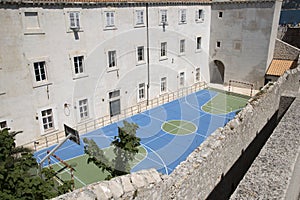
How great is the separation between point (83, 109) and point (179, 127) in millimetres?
6803

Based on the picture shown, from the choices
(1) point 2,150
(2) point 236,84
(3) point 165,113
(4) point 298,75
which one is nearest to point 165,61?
(3) point 165,113

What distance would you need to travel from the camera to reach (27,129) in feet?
50.3

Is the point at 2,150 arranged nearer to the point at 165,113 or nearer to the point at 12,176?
the point at 12,176

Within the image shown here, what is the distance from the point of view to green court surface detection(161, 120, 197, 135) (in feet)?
56.5

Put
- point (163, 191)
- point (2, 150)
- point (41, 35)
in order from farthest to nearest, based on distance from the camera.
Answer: point (41, 35), point (2, 150), point (163, 191)

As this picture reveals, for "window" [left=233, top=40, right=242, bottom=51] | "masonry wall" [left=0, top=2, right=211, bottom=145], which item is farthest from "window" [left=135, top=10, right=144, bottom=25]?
"window" [left=233, top=40, right=242, bottom=51]

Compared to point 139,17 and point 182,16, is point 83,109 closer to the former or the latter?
point 139,17

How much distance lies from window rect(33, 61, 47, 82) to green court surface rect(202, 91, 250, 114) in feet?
40.3

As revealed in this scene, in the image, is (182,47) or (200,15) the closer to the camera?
(182,47)

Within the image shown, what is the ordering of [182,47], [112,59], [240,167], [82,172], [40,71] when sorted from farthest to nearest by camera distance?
1. [182,47]
2. [112,59]
3. [40,71]
4. [82,172]
5. [240,167]

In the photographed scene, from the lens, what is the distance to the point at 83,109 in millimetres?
17875

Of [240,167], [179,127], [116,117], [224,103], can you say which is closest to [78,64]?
[116,117]

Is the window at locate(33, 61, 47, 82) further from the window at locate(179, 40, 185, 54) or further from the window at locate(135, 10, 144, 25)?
the window at locate(179, 40, 185, 54)

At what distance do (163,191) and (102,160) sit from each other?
4.61 metres
